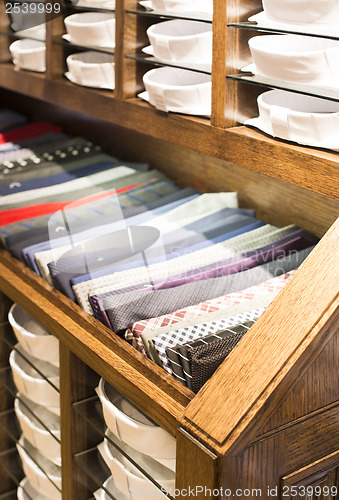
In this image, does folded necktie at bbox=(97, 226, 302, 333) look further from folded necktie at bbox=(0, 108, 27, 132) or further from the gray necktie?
folded necktie at bbox=(0, 108, 27, 132)

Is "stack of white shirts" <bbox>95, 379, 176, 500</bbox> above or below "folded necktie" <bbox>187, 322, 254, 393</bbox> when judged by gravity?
below

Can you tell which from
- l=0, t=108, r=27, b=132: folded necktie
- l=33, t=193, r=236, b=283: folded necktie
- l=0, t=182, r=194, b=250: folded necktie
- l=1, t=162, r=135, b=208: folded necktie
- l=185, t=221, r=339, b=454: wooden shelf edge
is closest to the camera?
l=185, t=221, r=339, b=454: wooden shelf edge

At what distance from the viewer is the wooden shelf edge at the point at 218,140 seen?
952 mm

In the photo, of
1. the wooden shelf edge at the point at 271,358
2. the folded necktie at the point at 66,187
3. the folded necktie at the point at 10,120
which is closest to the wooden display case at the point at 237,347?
the wooden shelf edge at the point at 271,358

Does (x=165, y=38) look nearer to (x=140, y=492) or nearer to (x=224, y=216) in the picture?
(x=224, y=216)

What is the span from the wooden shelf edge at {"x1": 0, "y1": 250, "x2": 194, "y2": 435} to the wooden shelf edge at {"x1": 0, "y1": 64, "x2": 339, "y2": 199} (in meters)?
0.39

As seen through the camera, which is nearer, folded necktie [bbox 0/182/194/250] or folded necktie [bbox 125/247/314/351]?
folded necktie [bbox 125/247/314/351]

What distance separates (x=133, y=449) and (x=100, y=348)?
218mm

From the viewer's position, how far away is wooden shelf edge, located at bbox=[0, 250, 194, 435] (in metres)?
0.94

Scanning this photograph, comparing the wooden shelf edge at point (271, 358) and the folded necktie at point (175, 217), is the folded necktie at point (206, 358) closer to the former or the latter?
the wooden shelf edge at point (271, 358)


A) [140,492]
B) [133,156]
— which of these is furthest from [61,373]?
[133,156]

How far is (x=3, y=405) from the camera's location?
1.61 m

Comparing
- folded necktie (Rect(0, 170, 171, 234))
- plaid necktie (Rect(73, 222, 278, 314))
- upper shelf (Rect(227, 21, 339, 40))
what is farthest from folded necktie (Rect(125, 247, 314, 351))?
folded necktie (Rect(0, 170, 171, 234))

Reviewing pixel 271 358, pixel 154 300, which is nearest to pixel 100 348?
pixel 154 300
